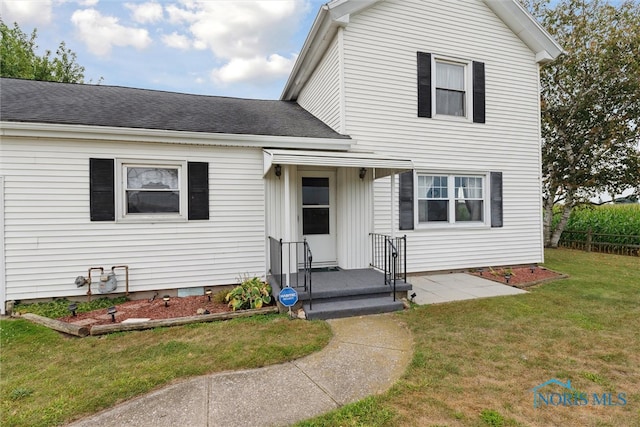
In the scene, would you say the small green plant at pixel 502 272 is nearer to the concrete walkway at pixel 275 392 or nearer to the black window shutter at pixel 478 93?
the black window shutter at pixel 478 93

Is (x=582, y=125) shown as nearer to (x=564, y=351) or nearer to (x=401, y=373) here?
(x=564, y=351)

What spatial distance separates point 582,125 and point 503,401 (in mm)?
13054

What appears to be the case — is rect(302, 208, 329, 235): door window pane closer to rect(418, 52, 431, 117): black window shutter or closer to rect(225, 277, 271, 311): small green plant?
rect(225, 277, 271, 311): small green plant

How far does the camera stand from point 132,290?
5.68 m

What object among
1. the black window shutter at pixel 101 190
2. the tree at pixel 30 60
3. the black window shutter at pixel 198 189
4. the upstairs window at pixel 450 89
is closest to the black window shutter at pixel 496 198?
the upstairs window at pixel 450 89

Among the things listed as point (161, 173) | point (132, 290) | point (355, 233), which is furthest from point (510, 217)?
point (132, 290)

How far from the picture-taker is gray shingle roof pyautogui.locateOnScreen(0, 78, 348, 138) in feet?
17.9

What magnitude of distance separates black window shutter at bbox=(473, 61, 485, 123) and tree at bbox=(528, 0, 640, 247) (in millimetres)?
6152

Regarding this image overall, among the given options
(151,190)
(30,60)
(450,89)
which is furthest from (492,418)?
(30,60)

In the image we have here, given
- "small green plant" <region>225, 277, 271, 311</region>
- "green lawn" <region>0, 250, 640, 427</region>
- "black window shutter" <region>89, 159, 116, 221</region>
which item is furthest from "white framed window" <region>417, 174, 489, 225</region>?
"black window shutter" <region>89, 159, 116, 221</region>

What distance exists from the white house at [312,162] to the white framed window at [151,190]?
3 cm

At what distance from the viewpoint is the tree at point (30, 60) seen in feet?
52.6

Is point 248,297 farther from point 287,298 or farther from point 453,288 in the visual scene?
point 453,288

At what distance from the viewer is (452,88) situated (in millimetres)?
7762
